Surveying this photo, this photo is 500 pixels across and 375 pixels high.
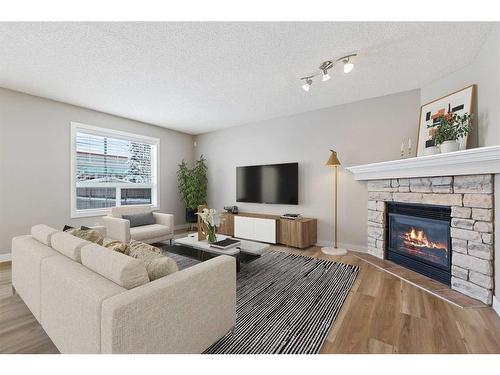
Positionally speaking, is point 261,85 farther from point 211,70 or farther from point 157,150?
point 157,150

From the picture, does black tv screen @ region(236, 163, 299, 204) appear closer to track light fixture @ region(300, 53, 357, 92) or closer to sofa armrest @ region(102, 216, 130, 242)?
track light fixture @ region(300, 53, 357, 92)

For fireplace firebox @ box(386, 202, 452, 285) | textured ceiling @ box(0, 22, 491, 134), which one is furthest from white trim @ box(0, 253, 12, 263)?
fireplace firebox @ box(386, 202, 452, 285)

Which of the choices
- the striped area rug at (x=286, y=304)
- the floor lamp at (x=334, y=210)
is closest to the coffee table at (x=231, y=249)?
the striped area rug at (x=286, y=304)

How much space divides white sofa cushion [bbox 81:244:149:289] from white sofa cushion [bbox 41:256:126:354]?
1.2 inches

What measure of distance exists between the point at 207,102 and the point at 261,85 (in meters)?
1.05

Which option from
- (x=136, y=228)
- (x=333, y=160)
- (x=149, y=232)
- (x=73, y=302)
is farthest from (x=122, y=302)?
(x=333, y=160)

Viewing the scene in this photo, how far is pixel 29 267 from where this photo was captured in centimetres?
173

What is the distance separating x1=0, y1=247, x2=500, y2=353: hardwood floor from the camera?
1501mm

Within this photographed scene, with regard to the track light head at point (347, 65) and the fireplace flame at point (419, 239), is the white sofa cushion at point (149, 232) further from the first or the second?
the fireplace flame at point (419, 239)

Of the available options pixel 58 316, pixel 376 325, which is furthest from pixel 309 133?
pixel 58 316

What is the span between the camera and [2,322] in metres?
1.78

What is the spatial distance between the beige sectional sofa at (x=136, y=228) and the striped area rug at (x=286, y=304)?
1.64 m

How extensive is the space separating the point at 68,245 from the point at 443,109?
408 centimetres

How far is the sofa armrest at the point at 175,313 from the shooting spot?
3.18ft
